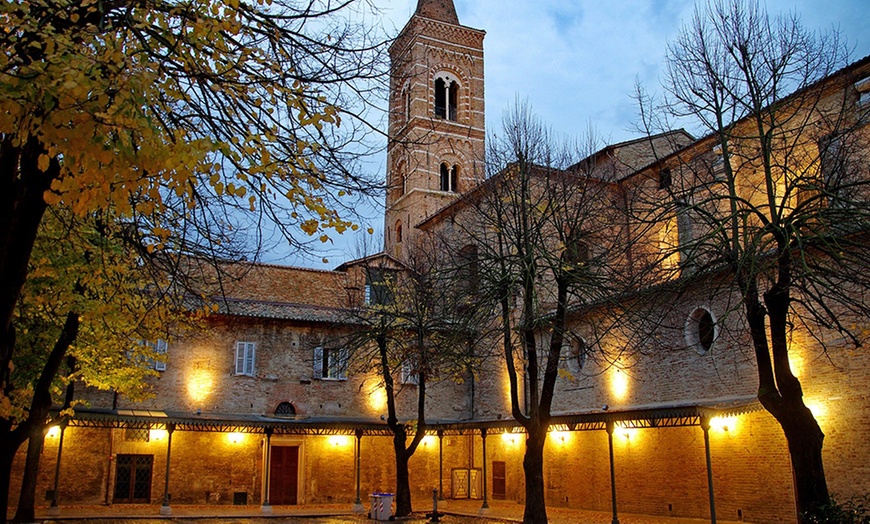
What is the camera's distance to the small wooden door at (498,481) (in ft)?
95.2

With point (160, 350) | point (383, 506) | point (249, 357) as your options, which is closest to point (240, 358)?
point (249, 357)

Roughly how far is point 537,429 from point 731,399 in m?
6.27

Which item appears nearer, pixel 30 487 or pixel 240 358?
pixel 30 487

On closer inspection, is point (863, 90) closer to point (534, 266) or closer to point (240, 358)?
point (534, 266)

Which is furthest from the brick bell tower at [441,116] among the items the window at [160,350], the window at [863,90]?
the window at [863,90]

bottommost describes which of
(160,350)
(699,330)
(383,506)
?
(383,506)

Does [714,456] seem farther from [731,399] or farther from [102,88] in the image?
[102,88]

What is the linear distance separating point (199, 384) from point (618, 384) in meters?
15.7

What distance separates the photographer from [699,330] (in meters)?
21.3

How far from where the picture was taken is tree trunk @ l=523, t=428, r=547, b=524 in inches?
634

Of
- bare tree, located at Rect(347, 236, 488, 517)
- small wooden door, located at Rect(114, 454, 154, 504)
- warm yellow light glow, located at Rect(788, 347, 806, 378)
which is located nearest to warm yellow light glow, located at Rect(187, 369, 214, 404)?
small wooden door, located at Rect(114, 454, 154, 504)

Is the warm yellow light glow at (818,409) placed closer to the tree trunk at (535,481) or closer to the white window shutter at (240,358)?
the tree trunk at (535,481)

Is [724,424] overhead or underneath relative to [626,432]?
overhead

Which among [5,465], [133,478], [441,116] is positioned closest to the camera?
[5,465]
